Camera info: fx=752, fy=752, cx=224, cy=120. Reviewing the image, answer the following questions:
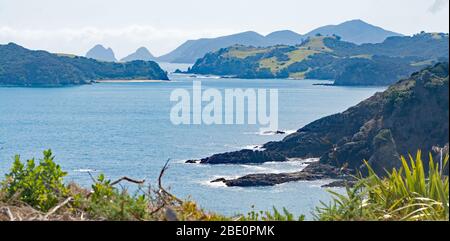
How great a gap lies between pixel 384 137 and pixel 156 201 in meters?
71.8

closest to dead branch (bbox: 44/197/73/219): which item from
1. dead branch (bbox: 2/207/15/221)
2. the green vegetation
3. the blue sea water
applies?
the green vegetation

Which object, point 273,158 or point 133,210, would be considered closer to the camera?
point 133,210

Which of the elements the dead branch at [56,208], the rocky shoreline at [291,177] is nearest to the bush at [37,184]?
the dead branch at [56,208]

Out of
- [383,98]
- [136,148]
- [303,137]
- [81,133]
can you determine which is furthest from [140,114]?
[383,98]

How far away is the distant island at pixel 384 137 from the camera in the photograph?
73188 mm

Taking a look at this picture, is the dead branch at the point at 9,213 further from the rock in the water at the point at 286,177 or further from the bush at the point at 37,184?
the rock in the water at the point at 286,177

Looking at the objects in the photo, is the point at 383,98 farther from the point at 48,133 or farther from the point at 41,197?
the point at 41,197

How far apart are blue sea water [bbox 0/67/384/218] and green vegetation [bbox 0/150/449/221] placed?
31.4 metres

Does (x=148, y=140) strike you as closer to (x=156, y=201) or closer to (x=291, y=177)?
(x=291, y=177)

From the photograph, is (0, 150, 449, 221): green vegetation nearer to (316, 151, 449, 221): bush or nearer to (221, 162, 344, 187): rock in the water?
(316, 151, 449, 221): bush

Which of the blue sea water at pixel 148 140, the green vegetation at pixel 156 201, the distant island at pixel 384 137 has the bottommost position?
the blue sea water at pixel 148 140

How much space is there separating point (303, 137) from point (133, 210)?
85.9m

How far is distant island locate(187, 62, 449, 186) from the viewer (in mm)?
73188
